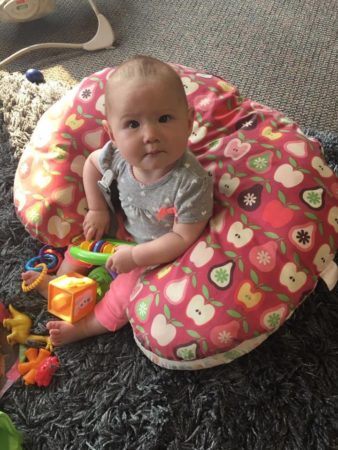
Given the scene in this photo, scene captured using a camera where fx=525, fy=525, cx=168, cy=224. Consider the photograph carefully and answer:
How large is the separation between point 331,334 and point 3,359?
2.17 feet

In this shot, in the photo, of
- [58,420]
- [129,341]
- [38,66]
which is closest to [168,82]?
[129,341]

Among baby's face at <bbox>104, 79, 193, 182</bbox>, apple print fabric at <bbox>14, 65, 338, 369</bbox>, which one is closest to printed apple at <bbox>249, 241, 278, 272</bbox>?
apple print fabric at <bbox>14, 65, 338, 369</bbox>

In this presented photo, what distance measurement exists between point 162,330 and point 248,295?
0.55 feet

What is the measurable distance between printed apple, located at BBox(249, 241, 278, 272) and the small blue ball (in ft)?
3.25

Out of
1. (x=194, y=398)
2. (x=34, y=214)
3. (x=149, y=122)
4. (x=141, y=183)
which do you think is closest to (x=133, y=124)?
(x=149, y=122)

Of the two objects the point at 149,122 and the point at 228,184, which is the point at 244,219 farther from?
the point at 149,122

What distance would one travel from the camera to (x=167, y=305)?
95 cm

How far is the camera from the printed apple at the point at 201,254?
3.12ft

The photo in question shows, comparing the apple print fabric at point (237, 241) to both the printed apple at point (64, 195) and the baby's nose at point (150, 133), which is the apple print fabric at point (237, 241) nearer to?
the printed apple at point (64, 195)

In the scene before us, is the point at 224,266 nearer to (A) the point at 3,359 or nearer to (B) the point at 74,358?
(B) the point at 74,358

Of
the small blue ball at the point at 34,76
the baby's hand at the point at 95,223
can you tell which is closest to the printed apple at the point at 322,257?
the baby's hand at the point at 95,223

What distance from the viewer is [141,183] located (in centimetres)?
100

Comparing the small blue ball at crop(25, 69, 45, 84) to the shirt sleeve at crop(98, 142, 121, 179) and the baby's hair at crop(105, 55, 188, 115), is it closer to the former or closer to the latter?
the shirt sleeve at crop(98, 142, 121, 179)

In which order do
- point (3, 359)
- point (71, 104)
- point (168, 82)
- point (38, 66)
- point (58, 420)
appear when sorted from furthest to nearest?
1. point (38, 66)
2. point (71, 104)
3. point (3, 359)
4. point (58, 420)
5. point (168, 82)
